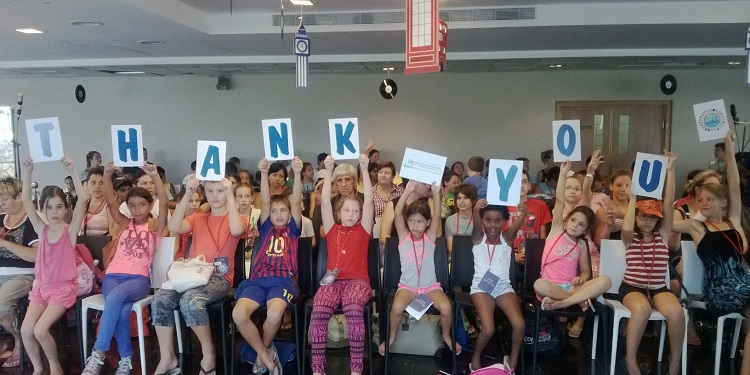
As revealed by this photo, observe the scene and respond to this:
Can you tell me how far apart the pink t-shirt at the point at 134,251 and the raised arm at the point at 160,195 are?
18cm

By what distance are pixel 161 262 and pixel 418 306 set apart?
180 centimetres

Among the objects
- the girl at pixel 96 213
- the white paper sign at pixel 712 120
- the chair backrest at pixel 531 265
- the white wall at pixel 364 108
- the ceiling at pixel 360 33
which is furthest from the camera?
the white wall at pixel 364 108

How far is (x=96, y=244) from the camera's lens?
4.34 metres

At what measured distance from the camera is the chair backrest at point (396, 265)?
4.00 meters

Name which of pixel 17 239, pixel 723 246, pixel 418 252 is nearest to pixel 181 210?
pixel 17 239

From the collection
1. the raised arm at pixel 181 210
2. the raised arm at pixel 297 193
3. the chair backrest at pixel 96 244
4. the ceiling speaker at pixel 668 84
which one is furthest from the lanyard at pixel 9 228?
the ceiling speaker at pixel 668 84

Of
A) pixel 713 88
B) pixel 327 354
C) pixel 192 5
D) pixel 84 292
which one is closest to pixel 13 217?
pixel 84 292

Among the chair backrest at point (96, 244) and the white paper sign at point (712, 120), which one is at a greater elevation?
the white paper sign at point (712, 120)

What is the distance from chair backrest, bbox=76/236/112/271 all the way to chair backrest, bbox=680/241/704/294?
Result: 4058 millimetres

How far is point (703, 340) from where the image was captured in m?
4.32

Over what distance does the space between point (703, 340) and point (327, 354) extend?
9.01 ft

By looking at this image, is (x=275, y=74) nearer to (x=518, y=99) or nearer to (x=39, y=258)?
(x=518, y=99)

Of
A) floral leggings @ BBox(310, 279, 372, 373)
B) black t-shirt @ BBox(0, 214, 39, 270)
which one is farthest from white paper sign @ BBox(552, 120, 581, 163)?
black t-shirt @ BBox(0, 214, 39, 270)

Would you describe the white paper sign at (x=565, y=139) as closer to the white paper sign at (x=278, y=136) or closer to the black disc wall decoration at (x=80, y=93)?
the white paper sign at (x=278, y=136)
